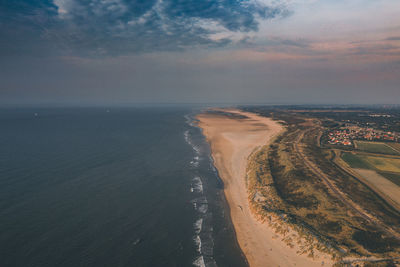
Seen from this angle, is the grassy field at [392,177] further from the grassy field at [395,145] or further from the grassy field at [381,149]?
the grassy field at [395,145]

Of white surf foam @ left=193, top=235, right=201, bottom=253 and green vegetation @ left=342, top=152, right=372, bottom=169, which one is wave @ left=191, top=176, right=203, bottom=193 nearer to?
white surf foam @ left=193, top=235, right=201, bottom=253

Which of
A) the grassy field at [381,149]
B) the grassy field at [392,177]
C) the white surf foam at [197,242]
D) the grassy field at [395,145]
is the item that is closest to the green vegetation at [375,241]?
the white surf foam at [197,242]

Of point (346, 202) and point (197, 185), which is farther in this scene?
point (197, 185)

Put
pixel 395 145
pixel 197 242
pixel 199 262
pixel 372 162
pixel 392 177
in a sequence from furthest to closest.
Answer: pixel 395 145
pixel 372 162
pixel 392 177
pixel 197 242
pixel 199 262

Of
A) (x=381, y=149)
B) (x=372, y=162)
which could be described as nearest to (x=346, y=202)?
(x=372, y=162)

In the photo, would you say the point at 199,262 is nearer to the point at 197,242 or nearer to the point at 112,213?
the point at 197,242

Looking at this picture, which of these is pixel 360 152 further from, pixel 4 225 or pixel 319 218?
pixel 4 225

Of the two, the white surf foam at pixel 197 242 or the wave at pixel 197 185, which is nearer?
the white surf foam at pixel 197 242

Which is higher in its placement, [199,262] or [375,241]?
[375,241]
